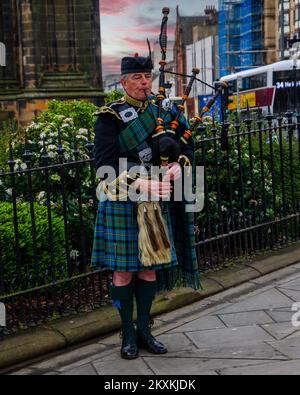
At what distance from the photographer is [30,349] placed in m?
4.65

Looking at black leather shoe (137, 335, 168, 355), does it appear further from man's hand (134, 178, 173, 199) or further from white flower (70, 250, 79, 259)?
white flower (70, 250, 79, 259)

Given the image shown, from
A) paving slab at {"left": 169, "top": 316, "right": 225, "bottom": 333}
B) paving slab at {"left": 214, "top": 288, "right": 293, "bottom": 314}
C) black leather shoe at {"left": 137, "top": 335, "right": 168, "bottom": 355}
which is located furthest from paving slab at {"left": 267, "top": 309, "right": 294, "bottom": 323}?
black leather shoe at {"left": 137, "top": 335, "right": 168, "bottom": 355}

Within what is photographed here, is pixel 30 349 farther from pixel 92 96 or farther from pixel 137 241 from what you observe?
pixel 92 96

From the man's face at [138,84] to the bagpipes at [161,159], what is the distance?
0.08m

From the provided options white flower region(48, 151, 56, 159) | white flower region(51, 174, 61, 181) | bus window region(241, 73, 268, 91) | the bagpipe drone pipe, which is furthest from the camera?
bus window region(241, 73, 268, 91)

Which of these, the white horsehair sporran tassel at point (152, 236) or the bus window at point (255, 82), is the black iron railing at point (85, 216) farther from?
the bus window at point (255, 82)

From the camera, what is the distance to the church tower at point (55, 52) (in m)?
19.8

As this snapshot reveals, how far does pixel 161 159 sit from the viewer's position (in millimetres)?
4223

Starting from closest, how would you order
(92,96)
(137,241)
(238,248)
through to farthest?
(137,241) < (238,248) < (92,96)

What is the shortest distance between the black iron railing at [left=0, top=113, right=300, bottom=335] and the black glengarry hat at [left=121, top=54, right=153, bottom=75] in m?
0.92

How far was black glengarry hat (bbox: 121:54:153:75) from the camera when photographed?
4.25 meters

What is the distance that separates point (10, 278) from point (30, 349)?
32.7 inches
